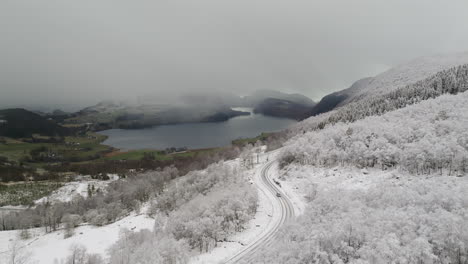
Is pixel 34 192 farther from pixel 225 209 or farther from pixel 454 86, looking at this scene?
pixel 454 86

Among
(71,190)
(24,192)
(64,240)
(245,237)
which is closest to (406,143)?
(245,237)

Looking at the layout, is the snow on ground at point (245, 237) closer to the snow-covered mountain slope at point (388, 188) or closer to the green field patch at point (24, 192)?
the snow-covered mountain slope at point (388, 188)

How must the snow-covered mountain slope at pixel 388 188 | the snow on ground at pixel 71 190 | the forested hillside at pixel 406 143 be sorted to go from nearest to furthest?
the snow-covered mountain slope at pixel 388 188
the forested hillside at pixel 406 143
the snow on ground at pixel 71 190

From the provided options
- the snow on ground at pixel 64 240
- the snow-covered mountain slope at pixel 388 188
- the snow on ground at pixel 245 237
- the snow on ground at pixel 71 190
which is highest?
the snow-covered mountain slope at pixel 388 188

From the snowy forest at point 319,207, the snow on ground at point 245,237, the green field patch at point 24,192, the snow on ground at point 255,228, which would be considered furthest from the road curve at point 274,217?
the green field patch at point 24,192

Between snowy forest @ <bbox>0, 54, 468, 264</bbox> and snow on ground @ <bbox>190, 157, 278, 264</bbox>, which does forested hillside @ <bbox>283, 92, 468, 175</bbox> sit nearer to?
snowy forest @ <bbox>0, 54, 468, 264</bbox>

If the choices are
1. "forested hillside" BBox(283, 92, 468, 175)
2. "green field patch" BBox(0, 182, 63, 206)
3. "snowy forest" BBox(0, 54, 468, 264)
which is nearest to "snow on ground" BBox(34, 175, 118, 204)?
"green field patch" BBox(0, 182, 63, 206)
